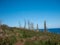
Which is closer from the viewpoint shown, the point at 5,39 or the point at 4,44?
the point at 4,44

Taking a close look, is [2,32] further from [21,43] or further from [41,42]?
[41,42]

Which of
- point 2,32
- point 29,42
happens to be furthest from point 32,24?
point 29,42

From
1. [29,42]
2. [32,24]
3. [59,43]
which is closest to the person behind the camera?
[59,43]

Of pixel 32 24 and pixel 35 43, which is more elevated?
pixel 32 24

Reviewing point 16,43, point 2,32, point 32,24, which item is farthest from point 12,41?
point 32,24

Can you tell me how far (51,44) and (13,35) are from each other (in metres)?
8.71

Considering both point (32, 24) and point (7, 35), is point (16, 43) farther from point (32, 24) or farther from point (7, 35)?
point (32, 24)

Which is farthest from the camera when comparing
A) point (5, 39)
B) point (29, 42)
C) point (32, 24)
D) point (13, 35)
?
point (32, 24)

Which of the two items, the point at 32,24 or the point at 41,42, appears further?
the point at 32,24

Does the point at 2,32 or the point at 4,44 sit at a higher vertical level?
the point at 2,32

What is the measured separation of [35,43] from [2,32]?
914 cm

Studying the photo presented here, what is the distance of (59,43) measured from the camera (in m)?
23.4

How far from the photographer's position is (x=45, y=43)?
24578mm

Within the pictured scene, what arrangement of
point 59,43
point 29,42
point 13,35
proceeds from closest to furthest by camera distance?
point 59,43 → point 29,42 → point 13,35
